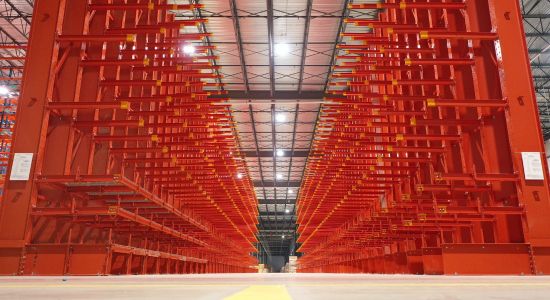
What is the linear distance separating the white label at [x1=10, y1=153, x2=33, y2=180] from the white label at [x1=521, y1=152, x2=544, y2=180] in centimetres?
839

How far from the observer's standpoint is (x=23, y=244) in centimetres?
750

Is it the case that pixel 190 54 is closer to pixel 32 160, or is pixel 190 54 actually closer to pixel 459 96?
pixel 32 160

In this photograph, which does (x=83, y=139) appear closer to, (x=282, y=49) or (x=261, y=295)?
(x=261, y=295)

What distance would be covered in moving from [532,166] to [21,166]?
866 cm

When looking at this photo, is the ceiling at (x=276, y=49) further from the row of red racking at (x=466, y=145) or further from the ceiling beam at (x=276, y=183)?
the ceiling beam at (x=276, y=183)

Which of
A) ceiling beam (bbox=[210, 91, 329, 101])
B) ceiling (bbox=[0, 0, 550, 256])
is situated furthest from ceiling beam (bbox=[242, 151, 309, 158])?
ceiling beam (bbox=[210, 91, 329, 101])

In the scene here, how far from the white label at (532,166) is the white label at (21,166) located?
330 inches

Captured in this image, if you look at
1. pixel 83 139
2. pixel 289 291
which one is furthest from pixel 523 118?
pixel 83 139

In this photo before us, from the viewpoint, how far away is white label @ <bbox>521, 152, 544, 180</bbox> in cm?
745

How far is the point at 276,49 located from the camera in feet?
71.7

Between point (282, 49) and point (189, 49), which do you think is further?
point (282, 49)

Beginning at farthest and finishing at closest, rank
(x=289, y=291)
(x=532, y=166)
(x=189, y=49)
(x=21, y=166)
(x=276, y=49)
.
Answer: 1. (x=276, y=49)
2. (x=189, y=49)
3. (x=21, y=166)
4. (x=532, y=166)
5. (x=289, y=291)

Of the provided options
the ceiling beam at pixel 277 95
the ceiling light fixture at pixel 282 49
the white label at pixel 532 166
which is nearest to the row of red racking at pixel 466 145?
the white label at pixel 532 166

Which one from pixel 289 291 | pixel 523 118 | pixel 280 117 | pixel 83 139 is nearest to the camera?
pixel 289 291
